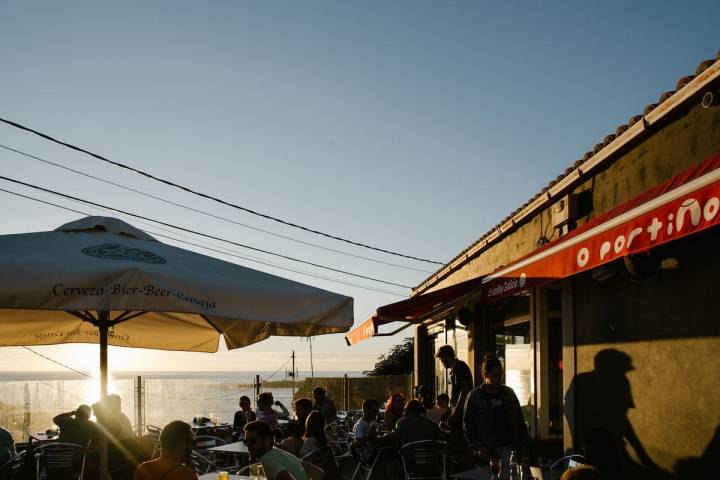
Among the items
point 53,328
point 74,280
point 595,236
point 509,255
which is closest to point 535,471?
point 595,236

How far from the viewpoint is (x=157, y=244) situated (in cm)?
571

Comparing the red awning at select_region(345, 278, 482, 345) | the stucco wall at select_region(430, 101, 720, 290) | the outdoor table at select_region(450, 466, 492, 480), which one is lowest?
the outdoor table at select_region(450, 466, 492, 480)

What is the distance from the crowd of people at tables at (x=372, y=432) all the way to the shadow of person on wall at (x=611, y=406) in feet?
2.71

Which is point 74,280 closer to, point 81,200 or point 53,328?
point 53,328

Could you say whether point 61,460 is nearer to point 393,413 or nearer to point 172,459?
point 172,459

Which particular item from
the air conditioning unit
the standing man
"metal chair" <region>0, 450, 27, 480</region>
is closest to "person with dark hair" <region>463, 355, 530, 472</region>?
the standing man

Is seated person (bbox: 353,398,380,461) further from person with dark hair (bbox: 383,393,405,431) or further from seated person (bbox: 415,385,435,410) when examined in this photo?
seated person (bbox: 415,385,435,410)

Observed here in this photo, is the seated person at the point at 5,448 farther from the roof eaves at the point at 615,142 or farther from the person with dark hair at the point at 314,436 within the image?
the roof eaves at the point at 615,142

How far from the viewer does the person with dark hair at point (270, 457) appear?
15.8ft

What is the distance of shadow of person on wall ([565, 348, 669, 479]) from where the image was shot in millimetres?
6633

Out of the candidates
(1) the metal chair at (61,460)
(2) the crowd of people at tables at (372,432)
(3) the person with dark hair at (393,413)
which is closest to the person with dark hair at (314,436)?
(2) the crowd of people at tables at (372,432)

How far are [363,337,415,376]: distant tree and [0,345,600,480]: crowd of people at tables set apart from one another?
2355 cm

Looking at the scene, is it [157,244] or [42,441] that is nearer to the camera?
[157,244]

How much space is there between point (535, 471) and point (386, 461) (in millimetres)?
4242
